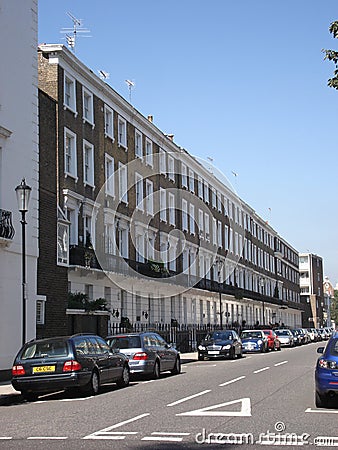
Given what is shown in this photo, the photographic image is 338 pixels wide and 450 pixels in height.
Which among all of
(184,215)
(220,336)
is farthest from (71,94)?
→ (184,215)

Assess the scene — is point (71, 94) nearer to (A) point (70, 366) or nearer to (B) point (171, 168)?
(B) point (171, 168)

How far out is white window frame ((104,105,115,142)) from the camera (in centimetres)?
3969

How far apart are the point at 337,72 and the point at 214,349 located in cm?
2327

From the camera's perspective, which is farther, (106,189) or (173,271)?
(173,271)

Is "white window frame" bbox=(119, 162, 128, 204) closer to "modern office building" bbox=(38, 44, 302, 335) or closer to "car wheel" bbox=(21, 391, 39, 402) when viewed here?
"modern office building" bbox=(38, 44, 302, 335)

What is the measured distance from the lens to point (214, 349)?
1432 inches

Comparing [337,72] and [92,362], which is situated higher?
[337,72]

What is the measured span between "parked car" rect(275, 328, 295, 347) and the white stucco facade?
35.5 m

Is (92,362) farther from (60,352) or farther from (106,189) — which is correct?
(106,189)

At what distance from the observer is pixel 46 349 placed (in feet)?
60.0

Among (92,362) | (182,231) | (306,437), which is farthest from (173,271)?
(306,437)

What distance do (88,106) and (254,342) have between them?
57.4ft

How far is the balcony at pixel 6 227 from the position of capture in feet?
77.4

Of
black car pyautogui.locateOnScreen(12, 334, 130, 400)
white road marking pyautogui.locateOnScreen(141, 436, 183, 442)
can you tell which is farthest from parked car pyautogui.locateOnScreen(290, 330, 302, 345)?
white road marking pyautogui.locateOnScreen(141, 436, 183, 442)
